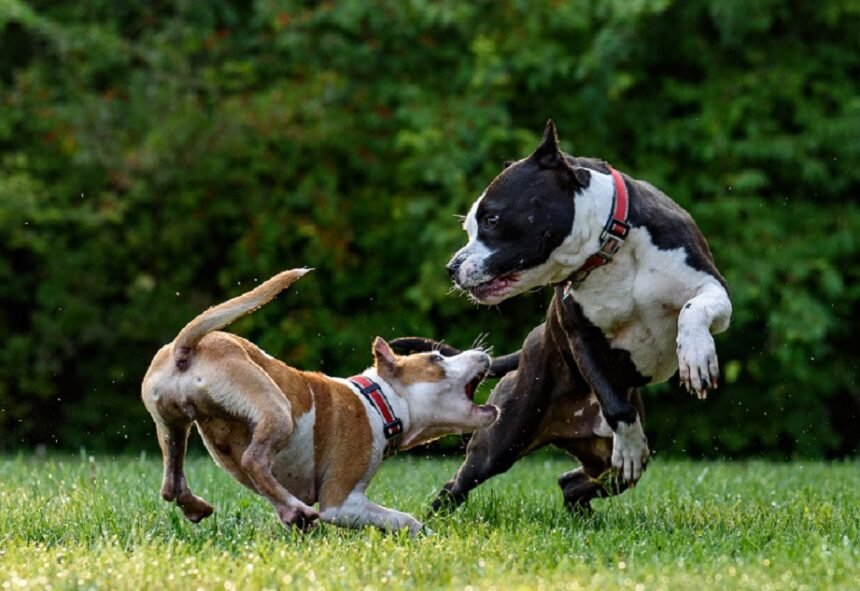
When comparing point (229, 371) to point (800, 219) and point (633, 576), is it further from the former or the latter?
point (800, 219)

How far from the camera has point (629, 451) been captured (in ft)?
18.8

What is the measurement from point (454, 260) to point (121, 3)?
390 inches

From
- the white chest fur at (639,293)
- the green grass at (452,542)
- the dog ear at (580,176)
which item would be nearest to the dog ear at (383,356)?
the green grass at (452,542)

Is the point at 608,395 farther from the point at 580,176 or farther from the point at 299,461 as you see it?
the point at 299,461

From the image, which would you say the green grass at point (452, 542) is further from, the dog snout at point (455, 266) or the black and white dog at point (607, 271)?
the dog snout at point (455, 266)

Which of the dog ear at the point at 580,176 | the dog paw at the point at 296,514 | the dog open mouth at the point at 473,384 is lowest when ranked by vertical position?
the dog open mouth at the point at 473,384

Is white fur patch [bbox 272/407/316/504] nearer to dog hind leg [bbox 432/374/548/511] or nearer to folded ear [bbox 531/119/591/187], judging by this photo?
dog hind leg [bbox 432/374/548/511]

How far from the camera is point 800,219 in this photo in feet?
42.9

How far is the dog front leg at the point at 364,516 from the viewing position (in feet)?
17.4

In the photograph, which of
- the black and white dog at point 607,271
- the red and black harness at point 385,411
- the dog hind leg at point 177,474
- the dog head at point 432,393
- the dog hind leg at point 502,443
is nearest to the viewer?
the dog hind leg at point 177,474

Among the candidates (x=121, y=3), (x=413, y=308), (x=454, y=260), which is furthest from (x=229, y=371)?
(x=121, y=3)

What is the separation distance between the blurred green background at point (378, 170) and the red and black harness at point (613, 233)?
6903 millimetres

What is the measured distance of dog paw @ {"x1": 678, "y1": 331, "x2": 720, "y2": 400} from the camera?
5363mm

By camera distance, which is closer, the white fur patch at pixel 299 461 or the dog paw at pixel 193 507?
the dog paw at pixel 193 507
